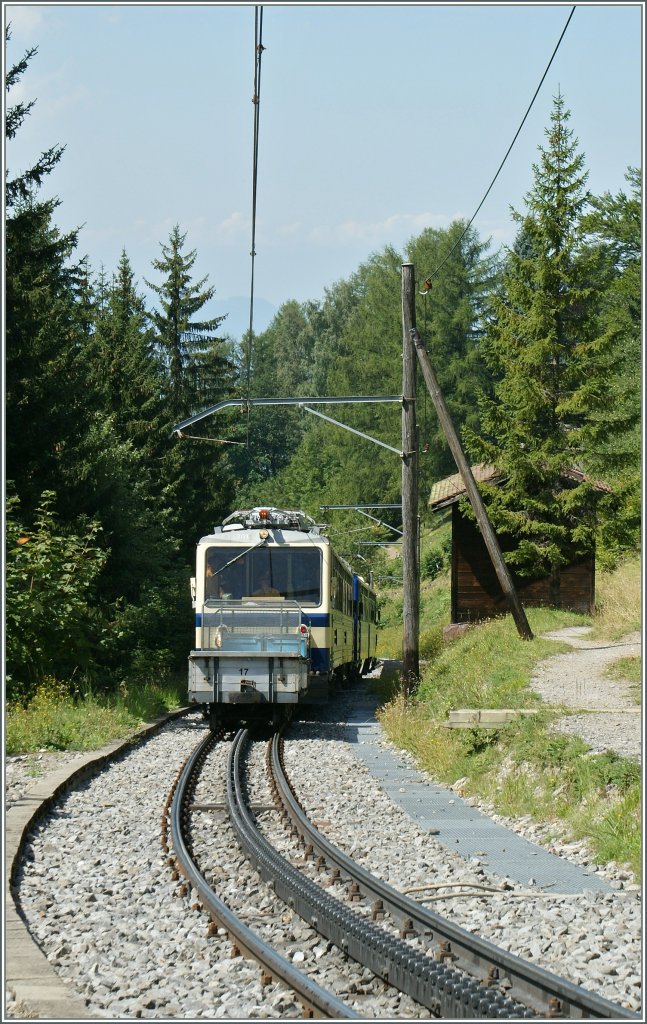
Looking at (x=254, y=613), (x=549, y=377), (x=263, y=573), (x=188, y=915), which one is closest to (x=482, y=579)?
(x=549, y=377)

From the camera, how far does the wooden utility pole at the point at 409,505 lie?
63.7ft

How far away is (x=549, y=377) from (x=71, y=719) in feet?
61.7

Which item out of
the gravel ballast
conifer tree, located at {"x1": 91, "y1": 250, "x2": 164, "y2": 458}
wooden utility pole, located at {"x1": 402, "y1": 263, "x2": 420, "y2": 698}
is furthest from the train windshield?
conifer tree, located at {"x1": 91, "y1": 250, "x2": 164, "y2": 458}

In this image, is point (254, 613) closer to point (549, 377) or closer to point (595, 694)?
point (595, 694)

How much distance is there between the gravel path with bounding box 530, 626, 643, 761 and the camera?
453 inches

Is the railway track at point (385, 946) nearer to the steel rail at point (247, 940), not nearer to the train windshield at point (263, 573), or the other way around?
the steel rail at point (247, 940)

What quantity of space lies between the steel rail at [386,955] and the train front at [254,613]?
816 centimetres

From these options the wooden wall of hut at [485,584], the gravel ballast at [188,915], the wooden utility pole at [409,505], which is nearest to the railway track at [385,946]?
the gravel ballast at [188,915]

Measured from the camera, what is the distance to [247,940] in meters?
6.25

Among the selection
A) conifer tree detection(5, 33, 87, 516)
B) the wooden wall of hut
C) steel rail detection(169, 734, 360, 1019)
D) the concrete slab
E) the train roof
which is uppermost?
conifer tree detection(5, 33, 87, 516)

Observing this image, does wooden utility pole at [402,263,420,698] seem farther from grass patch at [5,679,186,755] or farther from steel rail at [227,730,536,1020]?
steel rail at [227,730,536,1020]

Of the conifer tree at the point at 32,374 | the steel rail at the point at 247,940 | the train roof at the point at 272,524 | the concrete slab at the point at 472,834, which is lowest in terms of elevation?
the concrete slab at the point at 472,834

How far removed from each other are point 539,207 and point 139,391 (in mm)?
13985

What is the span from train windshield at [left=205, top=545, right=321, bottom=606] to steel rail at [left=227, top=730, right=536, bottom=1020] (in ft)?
32.9
